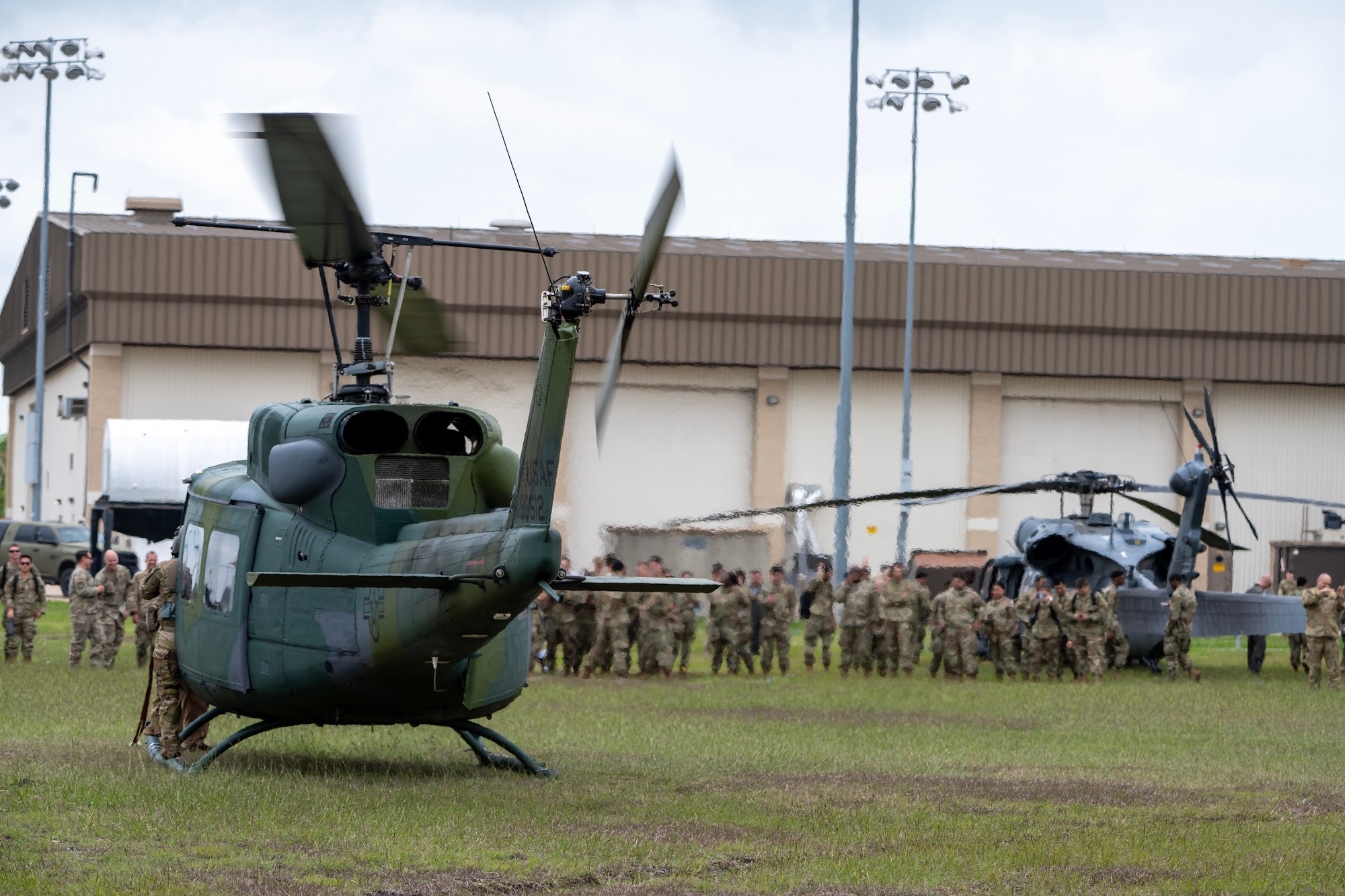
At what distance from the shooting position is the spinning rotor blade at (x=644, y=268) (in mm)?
8039

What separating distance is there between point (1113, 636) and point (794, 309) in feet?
58.4

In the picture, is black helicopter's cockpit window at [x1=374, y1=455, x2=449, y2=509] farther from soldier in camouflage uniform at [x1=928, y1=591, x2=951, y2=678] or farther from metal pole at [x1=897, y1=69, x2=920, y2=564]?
metal pole at [x1=897, y1=69, x2=920, y2=564]

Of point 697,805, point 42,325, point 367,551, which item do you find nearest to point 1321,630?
point 697,805

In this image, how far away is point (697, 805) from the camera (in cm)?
1021

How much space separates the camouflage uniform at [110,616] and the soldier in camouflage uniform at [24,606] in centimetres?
87

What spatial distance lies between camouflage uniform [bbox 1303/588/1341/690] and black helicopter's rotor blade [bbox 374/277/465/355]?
13.1 m

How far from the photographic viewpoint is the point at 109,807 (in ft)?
31.2

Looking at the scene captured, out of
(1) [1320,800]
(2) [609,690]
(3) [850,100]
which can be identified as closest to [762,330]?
(3) [850,100]

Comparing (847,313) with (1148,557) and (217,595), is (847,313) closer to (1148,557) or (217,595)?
(1148,557)

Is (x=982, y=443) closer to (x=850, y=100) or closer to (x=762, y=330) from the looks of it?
A: (x=762, y=330)

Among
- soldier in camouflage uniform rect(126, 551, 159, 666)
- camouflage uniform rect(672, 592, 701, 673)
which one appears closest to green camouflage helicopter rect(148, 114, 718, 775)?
soldier in camouflage uniform rect(126, 551, 159, 666)

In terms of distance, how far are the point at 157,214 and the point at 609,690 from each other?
2905cm

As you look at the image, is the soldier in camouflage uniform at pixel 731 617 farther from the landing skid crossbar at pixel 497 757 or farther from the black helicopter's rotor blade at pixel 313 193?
the black helicopter's rotor blade at pixel 313 193

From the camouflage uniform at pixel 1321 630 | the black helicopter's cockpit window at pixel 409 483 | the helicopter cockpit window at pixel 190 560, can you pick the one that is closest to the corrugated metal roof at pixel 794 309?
the camouflage uniform at pixel 1321 630
